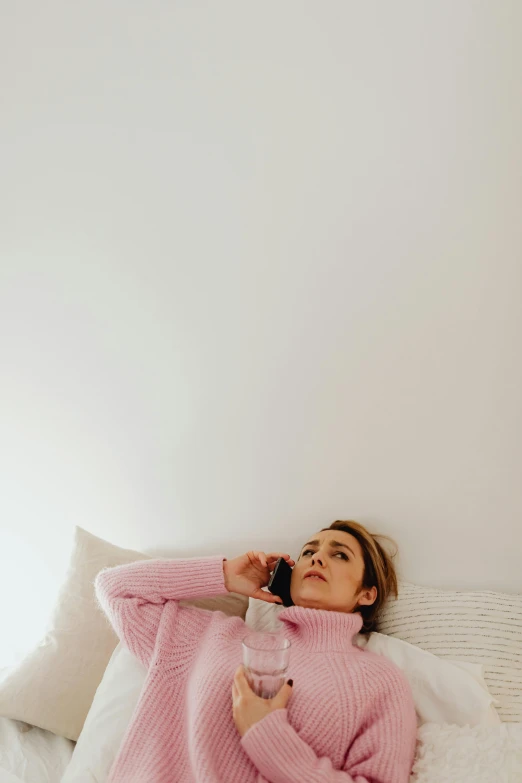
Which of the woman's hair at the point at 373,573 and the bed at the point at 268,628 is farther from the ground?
the woman's hair at the point at 373,573

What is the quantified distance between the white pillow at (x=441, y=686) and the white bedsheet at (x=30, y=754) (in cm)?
72

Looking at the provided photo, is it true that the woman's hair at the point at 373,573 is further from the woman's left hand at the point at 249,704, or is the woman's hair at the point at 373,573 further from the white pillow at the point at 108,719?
the white pillow at the point at 108,719

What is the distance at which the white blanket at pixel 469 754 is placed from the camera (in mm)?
1130

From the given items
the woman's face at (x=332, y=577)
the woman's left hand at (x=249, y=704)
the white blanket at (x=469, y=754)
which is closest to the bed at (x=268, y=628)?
the white blanket at (x=469, y=754)

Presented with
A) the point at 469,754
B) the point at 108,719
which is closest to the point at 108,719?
the point at 108,719

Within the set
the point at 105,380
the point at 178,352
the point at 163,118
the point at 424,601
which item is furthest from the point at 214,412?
the point at 163,118

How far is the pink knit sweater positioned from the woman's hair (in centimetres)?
11

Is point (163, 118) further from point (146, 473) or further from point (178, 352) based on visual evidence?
point (146, 473)

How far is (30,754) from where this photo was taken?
1447mm

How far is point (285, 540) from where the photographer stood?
179cm

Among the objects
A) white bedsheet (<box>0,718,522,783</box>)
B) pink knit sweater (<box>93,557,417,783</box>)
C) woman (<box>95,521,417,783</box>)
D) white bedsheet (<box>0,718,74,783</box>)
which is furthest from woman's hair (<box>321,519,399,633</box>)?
white bedsheet (<box>0,718,74,783</box>)

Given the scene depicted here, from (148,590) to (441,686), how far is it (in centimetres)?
67

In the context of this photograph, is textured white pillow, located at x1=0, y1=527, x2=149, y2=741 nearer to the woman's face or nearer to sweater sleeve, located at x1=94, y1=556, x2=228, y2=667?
sweater sleeve, located at x1=94, y1=556, x2=228, y2=667

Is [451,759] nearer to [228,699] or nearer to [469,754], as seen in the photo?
[469,754]
